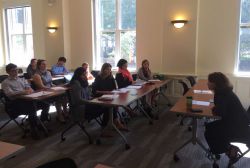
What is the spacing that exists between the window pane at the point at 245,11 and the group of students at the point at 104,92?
8.54 ft

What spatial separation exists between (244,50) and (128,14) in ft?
10.6

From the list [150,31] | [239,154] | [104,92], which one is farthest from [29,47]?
[239,154]

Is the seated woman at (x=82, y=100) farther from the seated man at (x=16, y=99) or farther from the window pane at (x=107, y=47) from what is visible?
the window pane at (x=107, y=47)

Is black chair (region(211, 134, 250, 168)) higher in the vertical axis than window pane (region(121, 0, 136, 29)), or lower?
lower

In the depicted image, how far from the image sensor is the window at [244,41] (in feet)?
19.8

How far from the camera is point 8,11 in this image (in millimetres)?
9211

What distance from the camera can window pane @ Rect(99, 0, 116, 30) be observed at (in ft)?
24.4

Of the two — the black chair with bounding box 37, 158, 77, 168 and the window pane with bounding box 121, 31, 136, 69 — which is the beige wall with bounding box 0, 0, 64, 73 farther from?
the black chair with bounding box 37, 158, 77, 168

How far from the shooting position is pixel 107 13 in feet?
24.7

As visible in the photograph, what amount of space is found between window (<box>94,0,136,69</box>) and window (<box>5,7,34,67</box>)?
283 centimetres

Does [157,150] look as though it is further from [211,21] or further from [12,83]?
[211,21]

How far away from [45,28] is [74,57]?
4.37ft

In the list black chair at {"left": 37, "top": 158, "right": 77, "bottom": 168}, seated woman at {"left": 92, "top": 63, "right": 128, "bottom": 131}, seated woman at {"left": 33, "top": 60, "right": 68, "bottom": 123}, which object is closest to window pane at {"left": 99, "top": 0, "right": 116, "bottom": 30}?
seated woman at {"left": 33, "top": 60, "right": 68, "bottom": 123}

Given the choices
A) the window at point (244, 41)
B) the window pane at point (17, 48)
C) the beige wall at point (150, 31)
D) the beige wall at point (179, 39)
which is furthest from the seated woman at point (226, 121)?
the window pane at point (17, 48)
